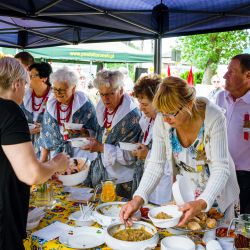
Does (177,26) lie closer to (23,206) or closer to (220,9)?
(220,9)

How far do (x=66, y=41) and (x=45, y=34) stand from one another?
1.05 feet

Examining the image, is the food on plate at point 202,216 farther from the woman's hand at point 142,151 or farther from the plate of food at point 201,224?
the woman's hand at point 142,151

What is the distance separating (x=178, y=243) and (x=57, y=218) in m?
0.73

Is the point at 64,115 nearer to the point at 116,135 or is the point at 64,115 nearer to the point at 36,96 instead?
the point at 116,135

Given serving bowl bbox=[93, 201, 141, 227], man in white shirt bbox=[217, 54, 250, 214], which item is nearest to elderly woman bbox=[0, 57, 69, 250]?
serving bowl bbox=[93, 201, 141, 227]

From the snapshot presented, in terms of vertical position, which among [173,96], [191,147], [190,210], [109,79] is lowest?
[190,210]

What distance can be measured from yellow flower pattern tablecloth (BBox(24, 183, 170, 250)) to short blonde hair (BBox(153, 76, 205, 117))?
627mm

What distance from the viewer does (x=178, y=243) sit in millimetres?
1457

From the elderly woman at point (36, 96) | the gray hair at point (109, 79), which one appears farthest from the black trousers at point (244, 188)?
the elderly woman at point (36, 96)

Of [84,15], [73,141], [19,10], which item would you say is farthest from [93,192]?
[84,15]

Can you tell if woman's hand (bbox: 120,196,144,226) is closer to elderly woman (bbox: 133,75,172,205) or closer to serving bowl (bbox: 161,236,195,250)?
serving bowl (bbox: 161,236,195,250)

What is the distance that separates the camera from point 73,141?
260cm

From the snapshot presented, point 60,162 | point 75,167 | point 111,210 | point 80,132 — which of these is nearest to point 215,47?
point 80,132

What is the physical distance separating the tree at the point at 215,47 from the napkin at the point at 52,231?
996 cm
